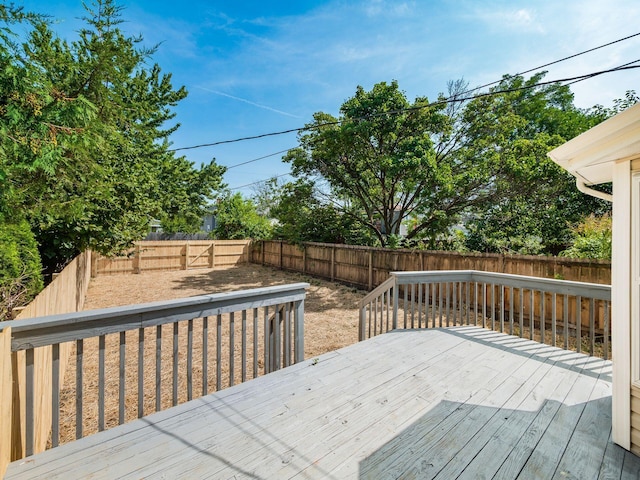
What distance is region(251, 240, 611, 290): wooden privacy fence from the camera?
5207 millimetres

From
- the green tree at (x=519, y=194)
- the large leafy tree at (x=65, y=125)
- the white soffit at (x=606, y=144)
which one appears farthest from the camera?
the green tree at (x=519, y=194)

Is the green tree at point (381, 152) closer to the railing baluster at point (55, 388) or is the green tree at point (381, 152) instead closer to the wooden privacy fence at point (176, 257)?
the wooden privacy fence at point (176, 257)

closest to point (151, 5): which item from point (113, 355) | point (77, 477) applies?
point (113, 355)

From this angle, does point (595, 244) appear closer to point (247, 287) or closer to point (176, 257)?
point (247, 287)

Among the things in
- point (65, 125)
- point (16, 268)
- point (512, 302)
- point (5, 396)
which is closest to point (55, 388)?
point (5, 396)

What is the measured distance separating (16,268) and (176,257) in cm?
1050

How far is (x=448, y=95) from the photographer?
30.3 ft

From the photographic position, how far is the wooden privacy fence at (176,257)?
11352 millimetres

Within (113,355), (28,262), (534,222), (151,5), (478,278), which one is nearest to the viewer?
(28,262)

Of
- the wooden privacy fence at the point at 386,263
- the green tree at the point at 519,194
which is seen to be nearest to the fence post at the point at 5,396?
the wooden privacy fence at the point at 386,263

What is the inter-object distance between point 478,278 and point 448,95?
7.63m

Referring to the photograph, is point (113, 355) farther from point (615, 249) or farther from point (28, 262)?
point (615, 249)

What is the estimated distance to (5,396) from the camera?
1.28m

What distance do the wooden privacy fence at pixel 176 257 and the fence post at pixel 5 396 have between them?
10.7 m
